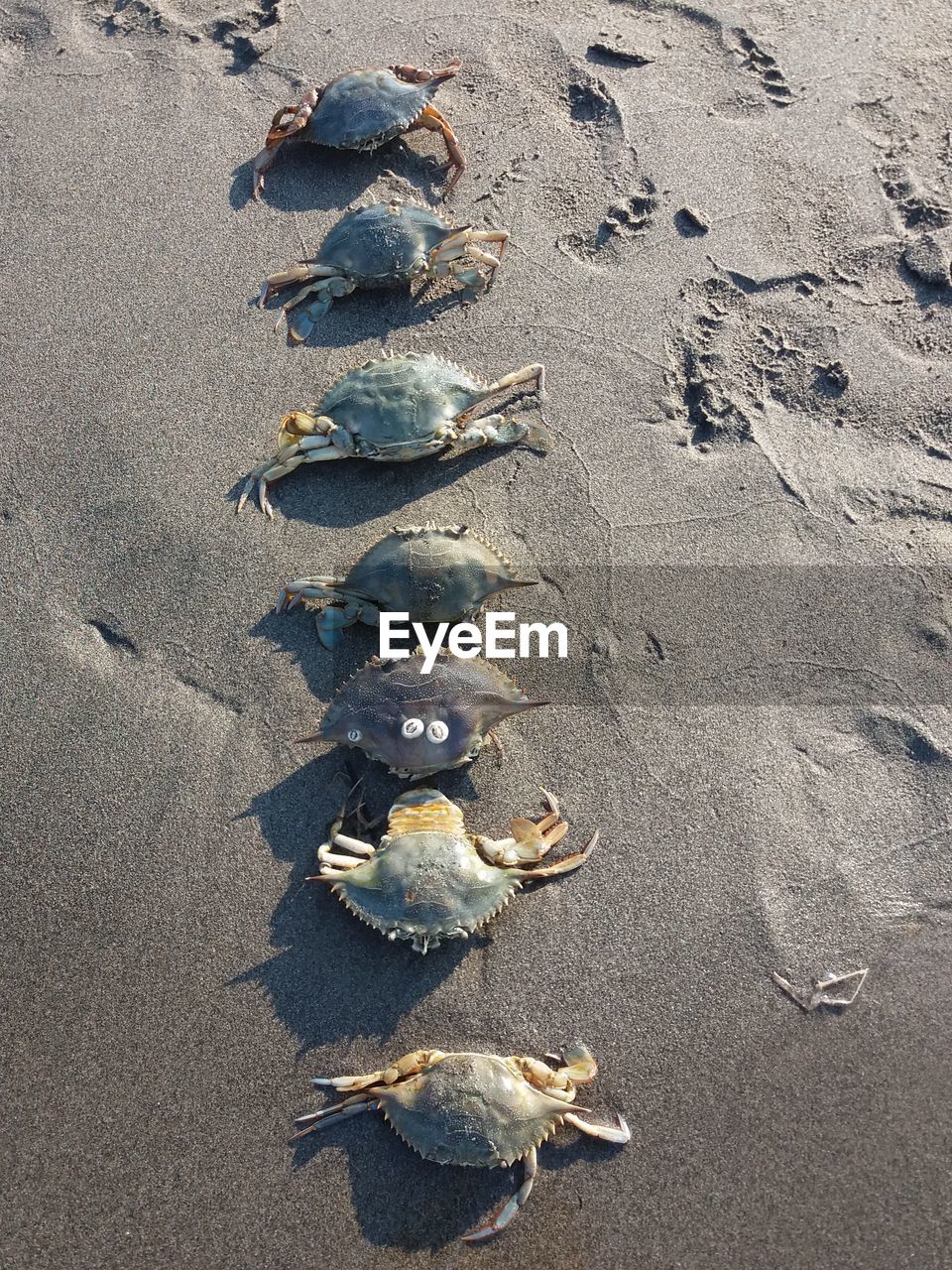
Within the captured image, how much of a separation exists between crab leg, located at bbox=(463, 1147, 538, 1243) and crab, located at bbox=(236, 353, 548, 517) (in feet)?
10.5

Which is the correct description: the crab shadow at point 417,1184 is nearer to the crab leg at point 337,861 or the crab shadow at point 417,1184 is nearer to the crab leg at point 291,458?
the crab leg at point 337,861

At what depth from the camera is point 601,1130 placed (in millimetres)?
3334

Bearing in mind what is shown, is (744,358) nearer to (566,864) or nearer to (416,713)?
(416,713)

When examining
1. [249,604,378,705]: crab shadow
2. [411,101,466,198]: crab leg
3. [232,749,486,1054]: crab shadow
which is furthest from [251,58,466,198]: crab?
[232,749,486,1054]: crab shadow

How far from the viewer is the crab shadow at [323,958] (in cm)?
353

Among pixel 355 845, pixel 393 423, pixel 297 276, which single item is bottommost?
pixel 355 845

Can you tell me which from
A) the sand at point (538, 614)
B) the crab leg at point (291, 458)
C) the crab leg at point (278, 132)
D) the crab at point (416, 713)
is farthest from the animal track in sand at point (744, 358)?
the crab leg at point (278, 132)

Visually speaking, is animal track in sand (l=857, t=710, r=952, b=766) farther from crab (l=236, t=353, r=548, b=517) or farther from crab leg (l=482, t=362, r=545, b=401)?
crab leg (l=482, t=362, r=545, b=401)

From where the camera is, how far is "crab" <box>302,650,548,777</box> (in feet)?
12.3

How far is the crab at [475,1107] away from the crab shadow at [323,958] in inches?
8.3

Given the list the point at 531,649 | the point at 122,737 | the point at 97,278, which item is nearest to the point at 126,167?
the point at 97,278

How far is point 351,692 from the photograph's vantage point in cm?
383

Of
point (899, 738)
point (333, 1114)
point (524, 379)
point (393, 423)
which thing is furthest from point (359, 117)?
point (333, 1114)

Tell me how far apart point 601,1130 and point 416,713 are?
5.83 ft
